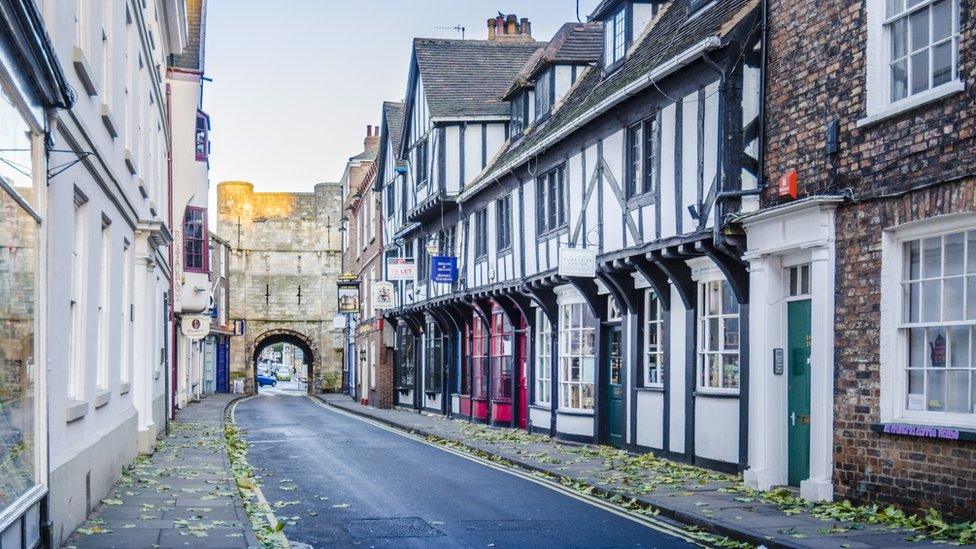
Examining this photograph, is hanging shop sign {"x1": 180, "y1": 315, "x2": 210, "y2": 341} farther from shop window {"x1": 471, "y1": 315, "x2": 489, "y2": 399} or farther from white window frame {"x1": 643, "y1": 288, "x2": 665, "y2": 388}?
white window frame {"x1": 643, "y1": 288, "x2": 665, "y2": 388}

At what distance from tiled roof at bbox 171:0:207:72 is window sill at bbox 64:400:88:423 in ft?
59.0

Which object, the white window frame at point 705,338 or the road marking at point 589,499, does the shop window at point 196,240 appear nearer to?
the road marking at point 589,499

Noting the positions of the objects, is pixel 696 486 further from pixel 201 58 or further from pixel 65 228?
pixel 201 58

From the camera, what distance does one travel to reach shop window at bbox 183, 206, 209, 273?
3184 centimetres

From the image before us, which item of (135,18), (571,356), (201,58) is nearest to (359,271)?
(201,58)

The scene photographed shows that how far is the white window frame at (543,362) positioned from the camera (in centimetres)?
2316

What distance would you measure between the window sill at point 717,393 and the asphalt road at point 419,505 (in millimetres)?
2793

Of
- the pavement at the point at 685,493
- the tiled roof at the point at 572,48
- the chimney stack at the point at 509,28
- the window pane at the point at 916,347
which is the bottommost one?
the pavement at the point at 685,493

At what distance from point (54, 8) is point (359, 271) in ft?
136

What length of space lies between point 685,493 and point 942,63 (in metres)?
5.40

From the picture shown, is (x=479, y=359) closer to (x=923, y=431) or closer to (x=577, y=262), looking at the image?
(x=577, y=262)

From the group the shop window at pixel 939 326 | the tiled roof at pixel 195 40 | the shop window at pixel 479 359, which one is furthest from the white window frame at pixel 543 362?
the shop window at pixel 939 326

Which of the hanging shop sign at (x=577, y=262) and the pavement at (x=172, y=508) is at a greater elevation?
the hanging shop sign at (x=577, y=262)

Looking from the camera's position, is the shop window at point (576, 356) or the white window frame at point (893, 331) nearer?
the white window frame at point (893, 331)
